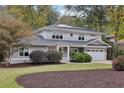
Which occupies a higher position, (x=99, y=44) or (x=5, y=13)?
(x=5, y=13)

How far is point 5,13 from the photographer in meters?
50.1

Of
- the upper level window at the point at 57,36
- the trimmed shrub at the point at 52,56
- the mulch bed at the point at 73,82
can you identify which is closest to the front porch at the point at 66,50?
the upper level window at the point at 57,36

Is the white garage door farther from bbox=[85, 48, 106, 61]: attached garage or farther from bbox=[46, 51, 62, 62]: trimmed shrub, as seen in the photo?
bbox=[46, 51, 62, 62]: trimmed shrub

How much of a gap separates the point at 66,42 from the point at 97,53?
214 inches

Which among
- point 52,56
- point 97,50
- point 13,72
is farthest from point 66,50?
point 13,72

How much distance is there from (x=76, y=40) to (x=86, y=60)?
4524 mm

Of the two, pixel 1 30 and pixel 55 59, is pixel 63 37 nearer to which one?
pixel 55 59

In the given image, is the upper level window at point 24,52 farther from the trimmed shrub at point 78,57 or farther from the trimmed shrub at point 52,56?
the trimmed shrub at point 78,57

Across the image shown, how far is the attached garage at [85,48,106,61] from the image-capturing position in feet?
122

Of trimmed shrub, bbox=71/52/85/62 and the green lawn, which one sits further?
trimmed shrub, bbox=71/52/85/62

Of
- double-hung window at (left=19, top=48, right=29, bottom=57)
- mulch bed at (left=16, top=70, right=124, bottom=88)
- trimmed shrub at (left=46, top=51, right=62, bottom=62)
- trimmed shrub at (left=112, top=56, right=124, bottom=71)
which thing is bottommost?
mulch bed at (left=16, top=70, right=124, bottom=88)

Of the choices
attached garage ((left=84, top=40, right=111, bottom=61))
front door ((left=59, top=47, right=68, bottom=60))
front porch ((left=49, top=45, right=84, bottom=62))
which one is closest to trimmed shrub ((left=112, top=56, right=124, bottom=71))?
front porch ((left=49, top=45, right=84, bottom=62))

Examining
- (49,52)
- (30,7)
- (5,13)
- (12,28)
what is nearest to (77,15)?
(30,7)

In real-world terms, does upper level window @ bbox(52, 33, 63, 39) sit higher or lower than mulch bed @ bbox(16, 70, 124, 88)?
higher
